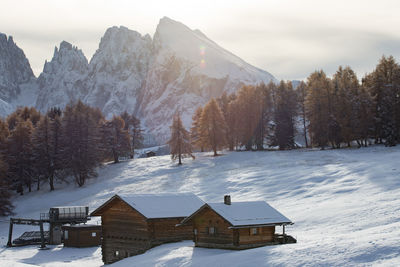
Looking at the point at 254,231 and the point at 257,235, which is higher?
the point at 254,231

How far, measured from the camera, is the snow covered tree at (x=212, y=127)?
74.7 metres

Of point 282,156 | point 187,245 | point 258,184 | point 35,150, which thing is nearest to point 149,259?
point 187,245

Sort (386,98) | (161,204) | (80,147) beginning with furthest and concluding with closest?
(80,147)
(386,98)
(161,204)

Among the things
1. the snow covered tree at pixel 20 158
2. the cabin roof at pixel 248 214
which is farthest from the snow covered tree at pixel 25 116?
the cabin roof at pixel 248 214

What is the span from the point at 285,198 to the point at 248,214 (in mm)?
14489

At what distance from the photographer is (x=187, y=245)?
3192cm

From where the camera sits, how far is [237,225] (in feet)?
91.0

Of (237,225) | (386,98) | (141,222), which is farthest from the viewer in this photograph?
(386,98)

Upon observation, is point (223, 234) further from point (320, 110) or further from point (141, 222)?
point (320, 110)

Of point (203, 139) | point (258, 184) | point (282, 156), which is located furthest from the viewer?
point (203, 139)

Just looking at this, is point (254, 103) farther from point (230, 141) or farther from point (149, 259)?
point (149, 259)

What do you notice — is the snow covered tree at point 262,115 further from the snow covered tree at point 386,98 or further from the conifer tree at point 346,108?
the snow covered tree at point 386,98

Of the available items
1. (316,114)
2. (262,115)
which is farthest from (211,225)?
(262,115)

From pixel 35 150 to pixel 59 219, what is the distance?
2713 cm
